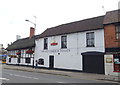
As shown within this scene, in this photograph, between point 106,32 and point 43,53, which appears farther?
point 43,53

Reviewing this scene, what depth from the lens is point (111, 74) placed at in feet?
52.1

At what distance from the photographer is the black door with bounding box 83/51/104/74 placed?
56.6 feet

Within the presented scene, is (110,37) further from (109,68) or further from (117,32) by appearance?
(109,68)

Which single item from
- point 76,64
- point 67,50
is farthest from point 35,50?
point 76,64

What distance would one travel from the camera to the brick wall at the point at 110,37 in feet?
52.7

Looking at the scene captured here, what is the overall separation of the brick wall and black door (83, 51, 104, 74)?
1.88 m

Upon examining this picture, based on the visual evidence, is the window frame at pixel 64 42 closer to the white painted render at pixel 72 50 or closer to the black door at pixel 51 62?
the white painted render at pixel 72 50

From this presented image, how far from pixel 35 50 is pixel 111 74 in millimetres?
16274

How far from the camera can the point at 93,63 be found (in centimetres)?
1808

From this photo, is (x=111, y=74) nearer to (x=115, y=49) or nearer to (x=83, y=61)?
(x=115, y=49)

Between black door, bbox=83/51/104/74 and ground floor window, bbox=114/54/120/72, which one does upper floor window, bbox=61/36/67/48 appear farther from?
ground floor window, bbox=114/54/120/72

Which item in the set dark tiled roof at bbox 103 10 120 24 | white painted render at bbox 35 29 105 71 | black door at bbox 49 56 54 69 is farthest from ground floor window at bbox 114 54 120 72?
black door at bbox 49 56 54 69

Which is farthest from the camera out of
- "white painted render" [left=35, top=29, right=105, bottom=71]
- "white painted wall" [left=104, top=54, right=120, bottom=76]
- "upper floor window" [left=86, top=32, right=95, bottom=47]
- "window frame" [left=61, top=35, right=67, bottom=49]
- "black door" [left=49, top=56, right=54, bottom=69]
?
"black door" [left=49, top=56, right=54, bottom=69]

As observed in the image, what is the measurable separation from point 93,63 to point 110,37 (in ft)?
13.6
